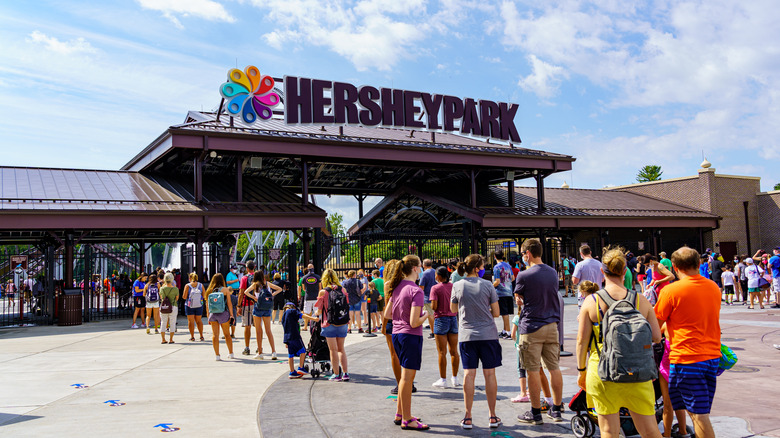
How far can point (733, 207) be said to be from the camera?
35.7 meters

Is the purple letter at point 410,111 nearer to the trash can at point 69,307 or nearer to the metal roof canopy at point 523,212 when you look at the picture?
the metal roof canopy at point 523,212

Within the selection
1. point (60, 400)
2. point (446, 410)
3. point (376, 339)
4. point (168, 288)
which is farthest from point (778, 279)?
point (60, 400)

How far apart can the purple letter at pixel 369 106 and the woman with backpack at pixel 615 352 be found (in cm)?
2018

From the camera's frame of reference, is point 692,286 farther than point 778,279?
No

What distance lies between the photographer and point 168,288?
13.5 metres

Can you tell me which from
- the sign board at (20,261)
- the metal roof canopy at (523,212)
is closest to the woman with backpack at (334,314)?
the sign board at (20,261)

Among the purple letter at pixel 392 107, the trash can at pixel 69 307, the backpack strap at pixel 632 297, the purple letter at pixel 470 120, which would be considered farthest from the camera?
the purple letter at pixel 470 120

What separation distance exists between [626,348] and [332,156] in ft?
62.2

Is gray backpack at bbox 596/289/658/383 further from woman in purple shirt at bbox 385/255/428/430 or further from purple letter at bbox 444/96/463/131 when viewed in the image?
purple letter at bbox 444/96/463/131

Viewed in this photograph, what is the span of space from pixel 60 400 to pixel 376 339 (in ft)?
23.7

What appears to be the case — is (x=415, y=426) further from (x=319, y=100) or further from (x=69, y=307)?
(x=319, y=100)

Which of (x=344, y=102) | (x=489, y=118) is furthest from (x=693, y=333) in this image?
(x=489, y=118)

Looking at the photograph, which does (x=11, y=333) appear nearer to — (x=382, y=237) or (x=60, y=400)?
(x=60, y=400)

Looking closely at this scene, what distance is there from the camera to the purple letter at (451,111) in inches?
1036
